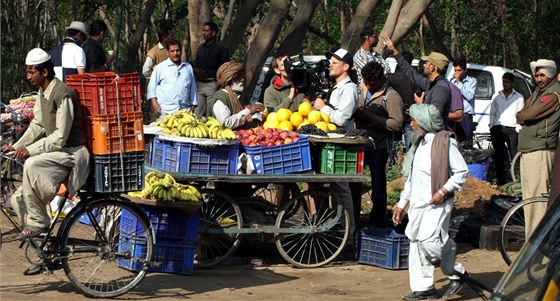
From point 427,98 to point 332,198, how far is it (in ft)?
7.26

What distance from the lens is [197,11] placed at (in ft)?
52.2

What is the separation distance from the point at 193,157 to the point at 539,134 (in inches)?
156

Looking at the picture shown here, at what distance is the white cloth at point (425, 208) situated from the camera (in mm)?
9758

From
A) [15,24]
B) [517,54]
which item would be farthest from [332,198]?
[517,54]

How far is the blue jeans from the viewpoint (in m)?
12.7

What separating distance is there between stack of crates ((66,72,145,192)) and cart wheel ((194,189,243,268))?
1.74m

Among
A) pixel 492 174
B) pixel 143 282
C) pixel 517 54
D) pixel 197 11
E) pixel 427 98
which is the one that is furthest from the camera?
pixel 517 54

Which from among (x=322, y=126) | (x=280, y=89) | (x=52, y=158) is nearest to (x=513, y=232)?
(x=322, y=126)

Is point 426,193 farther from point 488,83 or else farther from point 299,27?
point 488,83

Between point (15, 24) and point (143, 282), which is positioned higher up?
point (15, 24)

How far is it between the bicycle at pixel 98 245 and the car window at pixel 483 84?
39.6 feet

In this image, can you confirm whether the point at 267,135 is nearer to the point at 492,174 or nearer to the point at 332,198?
the point at 332,198

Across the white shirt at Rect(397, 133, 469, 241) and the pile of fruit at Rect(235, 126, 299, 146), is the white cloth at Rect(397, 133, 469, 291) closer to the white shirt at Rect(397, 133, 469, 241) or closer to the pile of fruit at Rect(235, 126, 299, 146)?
the white shirt at Rect(397, 133, 469, 241)

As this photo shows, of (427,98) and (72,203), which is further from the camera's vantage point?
(427,98)
